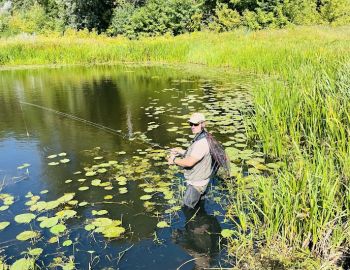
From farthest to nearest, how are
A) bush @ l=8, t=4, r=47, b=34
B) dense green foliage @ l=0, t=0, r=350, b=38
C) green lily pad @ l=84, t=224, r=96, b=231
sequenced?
1. bush @ l=8, t=4, r=47, b=34
2. dense green foliage @ l=0, t=0, r=350, b=38
3. green lily pad @ l=84, t=224, r=96, b=231

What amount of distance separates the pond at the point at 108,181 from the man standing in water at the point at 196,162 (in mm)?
255

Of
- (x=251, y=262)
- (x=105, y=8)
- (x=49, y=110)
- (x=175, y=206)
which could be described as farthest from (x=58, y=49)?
(x=251, y=262)

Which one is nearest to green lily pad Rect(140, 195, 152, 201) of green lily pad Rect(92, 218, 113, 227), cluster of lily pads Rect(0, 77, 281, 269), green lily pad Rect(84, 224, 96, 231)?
cluster of lily pads Rect(0, 77, 281, 269)

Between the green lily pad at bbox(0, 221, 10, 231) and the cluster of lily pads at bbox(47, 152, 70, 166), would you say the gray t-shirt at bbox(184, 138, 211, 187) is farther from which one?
the cluster of lily pads at bbox(47, 152, 70, 166)

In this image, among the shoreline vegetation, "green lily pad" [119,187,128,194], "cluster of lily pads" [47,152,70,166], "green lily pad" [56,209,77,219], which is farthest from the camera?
"cluster of lily pads" [47,152,70,166]

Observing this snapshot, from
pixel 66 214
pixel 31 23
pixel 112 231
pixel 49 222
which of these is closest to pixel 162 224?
pixel 112 231

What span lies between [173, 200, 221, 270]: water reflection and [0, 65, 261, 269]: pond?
12mm

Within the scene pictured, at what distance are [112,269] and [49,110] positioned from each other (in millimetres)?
8269

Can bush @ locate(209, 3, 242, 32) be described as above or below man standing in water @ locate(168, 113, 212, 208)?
above

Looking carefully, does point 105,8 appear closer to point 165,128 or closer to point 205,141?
point 165,128

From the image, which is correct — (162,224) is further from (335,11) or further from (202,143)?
(335,11)

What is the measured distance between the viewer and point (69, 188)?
5.94 m

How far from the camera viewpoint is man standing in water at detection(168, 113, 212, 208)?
484cm

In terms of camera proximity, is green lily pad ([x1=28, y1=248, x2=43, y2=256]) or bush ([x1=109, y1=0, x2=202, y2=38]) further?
bush ([x1=109, y1=0, x2=202, y2=38])
